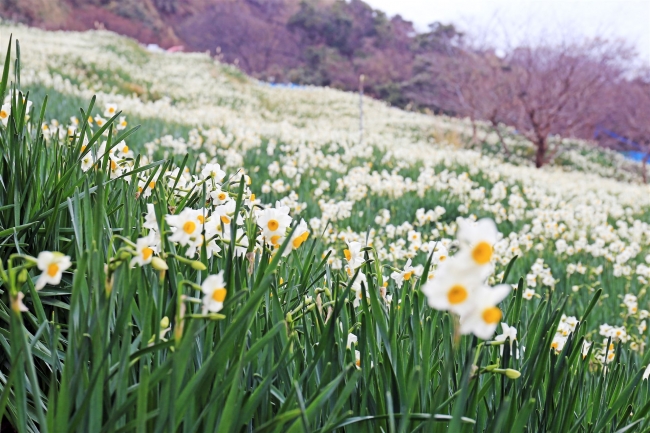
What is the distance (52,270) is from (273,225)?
19.9 inches

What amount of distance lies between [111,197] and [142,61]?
2369 centimetres

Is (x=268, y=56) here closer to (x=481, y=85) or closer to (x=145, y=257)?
(x=481, y=85)

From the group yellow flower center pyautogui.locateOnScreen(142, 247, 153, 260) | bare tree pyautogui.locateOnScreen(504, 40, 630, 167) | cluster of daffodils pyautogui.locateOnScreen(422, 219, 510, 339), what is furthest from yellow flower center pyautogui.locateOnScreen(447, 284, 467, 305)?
bare tree pyautogui.locateOnScreen(504, 40, 630, 167)

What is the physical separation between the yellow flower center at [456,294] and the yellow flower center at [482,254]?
0.04 meters

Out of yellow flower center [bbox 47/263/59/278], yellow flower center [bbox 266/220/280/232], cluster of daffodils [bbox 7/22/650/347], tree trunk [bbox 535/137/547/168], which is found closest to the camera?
yellow flower center [bbox 47/263/59/278]

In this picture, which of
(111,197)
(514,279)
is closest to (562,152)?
(514,279)

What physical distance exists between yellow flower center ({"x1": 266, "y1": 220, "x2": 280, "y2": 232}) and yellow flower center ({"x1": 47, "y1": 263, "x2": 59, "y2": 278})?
485 millimetres

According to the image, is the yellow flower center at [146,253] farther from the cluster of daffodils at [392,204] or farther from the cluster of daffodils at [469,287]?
the cluster of daffodils at [469,287]

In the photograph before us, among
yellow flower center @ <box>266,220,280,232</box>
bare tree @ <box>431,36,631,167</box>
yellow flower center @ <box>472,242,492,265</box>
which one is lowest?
yellow flower center @ <box>266,220,280,232</box>

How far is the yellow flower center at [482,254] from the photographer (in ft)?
2.04

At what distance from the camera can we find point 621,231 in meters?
6.11

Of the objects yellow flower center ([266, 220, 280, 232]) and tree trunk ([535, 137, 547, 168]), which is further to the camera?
tree trunk ([535, 137, 547, 168])

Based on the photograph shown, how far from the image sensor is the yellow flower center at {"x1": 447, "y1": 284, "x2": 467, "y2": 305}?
2.03 feet

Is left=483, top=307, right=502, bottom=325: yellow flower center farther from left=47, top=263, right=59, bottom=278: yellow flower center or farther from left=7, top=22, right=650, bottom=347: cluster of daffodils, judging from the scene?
left=47, top=263, right=59, bottom=278: yellow flower center
